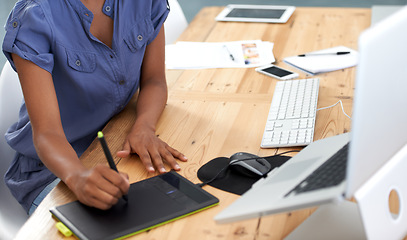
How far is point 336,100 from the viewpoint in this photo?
59.6 inches

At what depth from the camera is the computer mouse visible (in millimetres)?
1144

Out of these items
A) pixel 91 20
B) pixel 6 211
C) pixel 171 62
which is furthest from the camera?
pixel 171 62

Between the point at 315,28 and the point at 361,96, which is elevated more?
the point at 361,96

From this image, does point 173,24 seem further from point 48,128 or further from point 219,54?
point 48,128

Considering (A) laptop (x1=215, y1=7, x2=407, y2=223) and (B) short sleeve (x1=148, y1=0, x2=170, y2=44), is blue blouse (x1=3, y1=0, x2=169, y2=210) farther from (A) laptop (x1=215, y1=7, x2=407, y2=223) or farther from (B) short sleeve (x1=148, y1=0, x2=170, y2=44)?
(A) laptop (x1=215, y1=7, x2=407, y2=223)

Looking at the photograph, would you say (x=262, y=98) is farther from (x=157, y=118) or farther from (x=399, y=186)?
(x=399, y=186)

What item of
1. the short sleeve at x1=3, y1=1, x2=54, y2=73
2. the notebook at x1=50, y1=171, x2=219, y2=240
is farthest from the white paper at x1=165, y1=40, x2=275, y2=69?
the notebook at x1=50, y1=171, x2=219, y2=240

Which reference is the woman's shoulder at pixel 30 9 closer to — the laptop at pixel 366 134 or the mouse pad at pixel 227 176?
the mouse pad at pixel 227 176

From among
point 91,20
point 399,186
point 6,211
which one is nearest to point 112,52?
point 91,20

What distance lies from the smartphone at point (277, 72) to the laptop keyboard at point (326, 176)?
0.79 meters

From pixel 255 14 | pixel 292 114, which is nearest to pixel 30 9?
pixel 292 114

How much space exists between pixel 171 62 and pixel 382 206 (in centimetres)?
116

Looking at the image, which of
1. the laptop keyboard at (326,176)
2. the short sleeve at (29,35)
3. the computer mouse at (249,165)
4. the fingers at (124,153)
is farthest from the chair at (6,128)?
the laptop keyboard at (326,176)

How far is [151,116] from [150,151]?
0.19 meters
